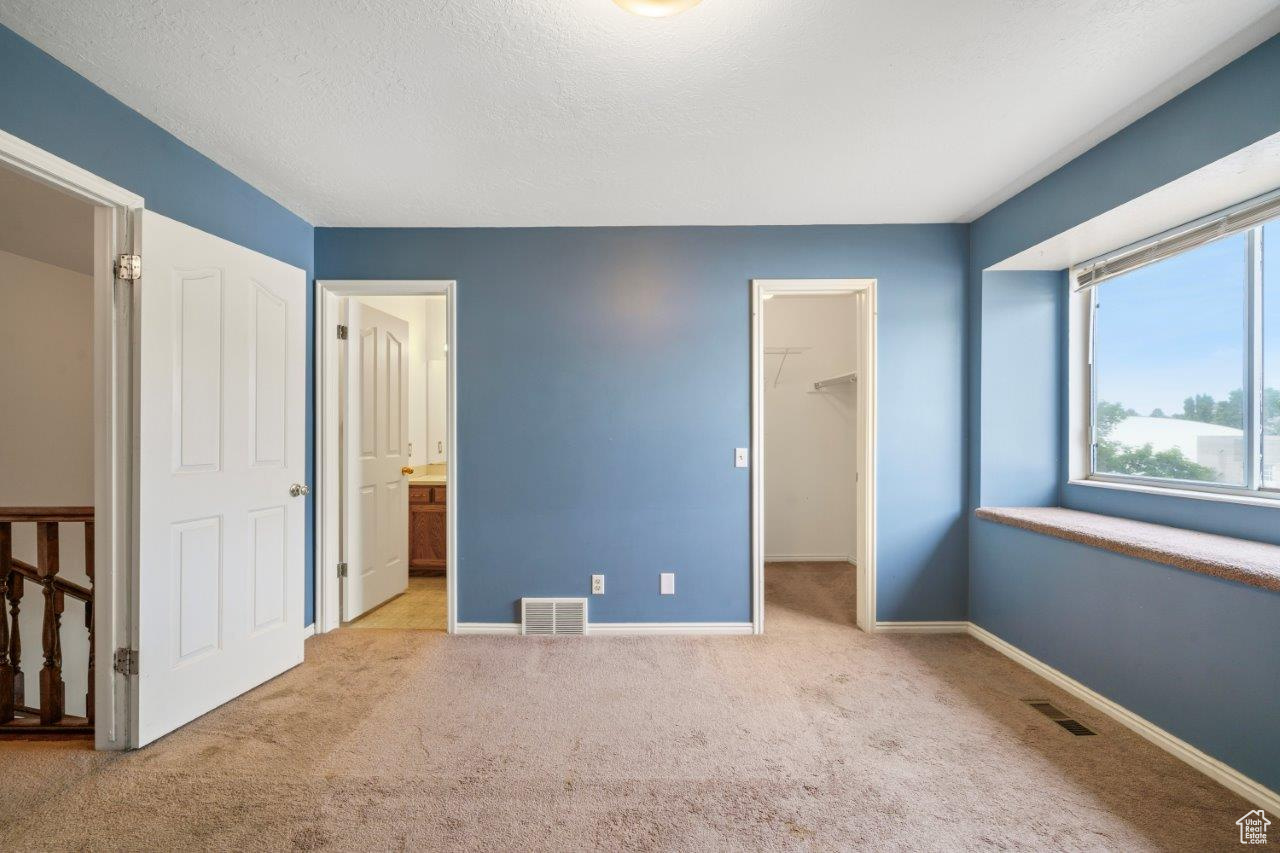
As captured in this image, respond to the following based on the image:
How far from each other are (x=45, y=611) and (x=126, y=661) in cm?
40

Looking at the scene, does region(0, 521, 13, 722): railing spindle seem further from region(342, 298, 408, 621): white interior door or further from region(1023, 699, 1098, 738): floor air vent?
region(1023, 699, 1098, 738): floor air vent

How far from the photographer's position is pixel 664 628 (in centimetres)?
315

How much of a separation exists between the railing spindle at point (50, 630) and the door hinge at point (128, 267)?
993 millimetres

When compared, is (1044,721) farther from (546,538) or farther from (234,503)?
(234,503)

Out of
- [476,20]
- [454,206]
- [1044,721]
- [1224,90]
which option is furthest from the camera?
[454,206]

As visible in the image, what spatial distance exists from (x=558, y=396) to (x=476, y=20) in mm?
1911

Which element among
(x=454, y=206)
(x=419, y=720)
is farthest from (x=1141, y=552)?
(x=454, y=206)

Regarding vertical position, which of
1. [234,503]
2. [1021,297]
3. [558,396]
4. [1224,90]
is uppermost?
[1224,90]

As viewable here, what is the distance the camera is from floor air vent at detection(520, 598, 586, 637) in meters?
3.12

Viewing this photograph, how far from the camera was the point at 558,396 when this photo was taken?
3.18 meters

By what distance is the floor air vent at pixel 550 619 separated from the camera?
10.3 ft

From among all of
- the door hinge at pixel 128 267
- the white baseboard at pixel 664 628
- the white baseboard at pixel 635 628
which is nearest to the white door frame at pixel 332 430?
the white baseboard at pixel 635 628

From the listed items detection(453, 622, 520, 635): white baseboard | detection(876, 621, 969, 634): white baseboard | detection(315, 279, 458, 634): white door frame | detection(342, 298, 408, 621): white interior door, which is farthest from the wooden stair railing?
detection(876, 621, 969, 634): white baseboard

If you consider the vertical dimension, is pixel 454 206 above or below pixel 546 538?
above
